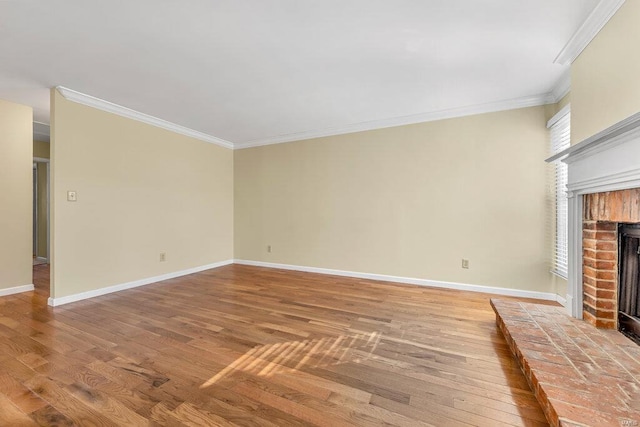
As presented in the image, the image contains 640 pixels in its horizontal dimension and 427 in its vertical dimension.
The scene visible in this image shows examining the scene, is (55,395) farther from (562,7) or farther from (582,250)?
(562,7)

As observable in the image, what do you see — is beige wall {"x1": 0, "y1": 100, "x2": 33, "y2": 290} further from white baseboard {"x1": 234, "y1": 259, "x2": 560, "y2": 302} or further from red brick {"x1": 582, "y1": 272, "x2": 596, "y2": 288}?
red brick {"x1": 582, "y1": 272, "x2": 596, "y2": 288}

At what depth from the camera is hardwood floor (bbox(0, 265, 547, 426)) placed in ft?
4.51

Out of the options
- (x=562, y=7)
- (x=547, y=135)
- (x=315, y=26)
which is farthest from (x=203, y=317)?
(x=547, y=135)

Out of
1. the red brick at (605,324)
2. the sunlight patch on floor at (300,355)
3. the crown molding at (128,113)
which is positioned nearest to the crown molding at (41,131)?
the crown molding at (128,113)

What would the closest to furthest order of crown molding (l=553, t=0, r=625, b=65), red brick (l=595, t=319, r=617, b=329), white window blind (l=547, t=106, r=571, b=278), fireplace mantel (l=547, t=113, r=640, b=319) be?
fireplace mantel (l=547, t=113, r=640, b=319), crown molding (l=553, t=0, r=625, b=65), red brick (l=595, t=319, r=617, b=329), white window blind (l=547, t=106, r=571, b=278)

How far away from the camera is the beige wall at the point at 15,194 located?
3.27 m

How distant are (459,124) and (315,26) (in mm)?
2445

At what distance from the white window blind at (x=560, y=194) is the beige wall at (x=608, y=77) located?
0.74 m

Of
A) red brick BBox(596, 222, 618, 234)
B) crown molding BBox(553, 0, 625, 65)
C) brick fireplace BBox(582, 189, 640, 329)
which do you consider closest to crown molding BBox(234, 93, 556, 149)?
crown molding BBox(553, 0, 625, 65)

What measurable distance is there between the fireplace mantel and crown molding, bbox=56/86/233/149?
15.5 feet

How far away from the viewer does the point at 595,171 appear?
1.87 metres

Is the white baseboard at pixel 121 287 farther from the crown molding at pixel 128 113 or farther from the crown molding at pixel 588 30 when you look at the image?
the crown molding at pixel 588 30

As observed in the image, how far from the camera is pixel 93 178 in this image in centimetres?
325

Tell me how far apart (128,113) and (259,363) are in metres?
3.63
